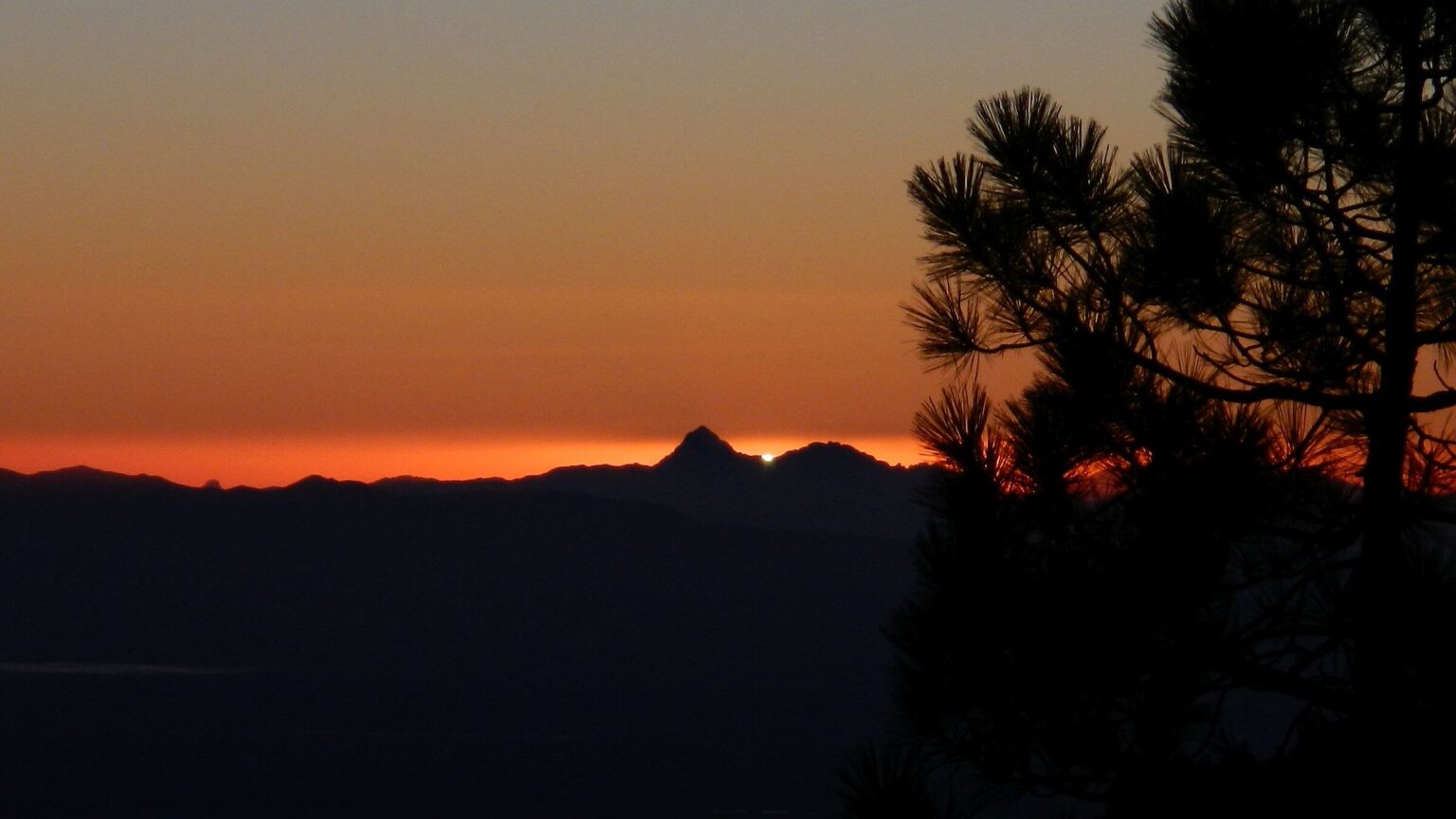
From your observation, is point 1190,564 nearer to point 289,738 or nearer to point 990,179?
point 990,179

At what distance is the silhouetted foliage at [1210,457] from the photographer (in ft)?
18.0

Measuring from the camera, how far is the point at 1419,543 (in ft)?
18.6

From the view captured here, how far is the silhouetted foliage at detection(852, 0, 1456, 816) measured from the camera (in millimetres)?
5500

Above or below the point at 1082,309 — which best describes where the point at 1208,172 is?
above

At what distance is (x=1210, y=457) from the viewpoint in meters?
5.26

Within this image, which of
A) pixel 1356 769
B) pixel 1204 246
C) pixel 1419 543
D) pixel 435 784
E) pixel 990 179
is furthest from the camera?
pixel 435 784

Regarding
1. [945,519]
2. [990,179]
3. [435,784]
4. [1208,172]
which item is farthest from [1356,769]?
[435,784]

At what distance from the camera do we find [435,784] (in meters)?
163

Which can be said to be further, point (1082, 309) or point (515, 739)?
point (515, 739)

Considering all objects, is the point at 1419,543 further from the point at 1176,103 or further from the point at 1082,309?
the point at 1176,103

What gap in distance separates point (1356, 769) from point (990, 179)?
2828 mm

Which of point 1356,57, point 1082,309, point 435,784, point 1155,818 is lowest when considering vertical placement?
point 435,784

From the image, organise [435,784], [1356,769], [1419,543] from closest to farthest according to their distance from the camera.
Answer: [1356,769] < [1419,543] < [435,784]

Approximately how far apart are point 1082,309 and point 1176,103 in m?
0.88
